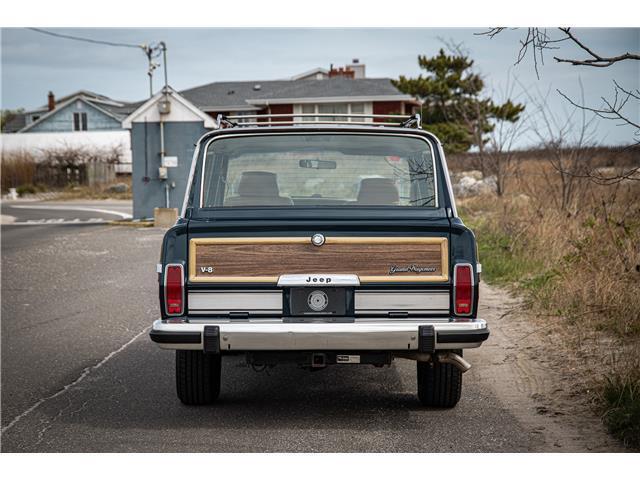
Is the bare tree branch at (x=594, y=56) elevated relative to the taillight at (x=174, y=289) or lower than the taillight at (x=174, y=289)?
elevated

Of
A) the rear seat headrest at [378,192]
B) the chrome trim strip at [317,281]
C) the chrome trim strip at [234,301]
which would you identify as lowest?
the chrome trim strip at [234,301]

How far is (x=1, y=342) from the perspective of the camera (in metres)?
8.55

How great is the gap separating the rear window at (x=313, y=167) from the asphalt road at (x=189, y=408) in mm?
1421

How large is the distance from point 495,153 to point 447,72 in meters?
19.7

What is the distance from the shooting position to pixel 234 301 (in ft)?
17.6

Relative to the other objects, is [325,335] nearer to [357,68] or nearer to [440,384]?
[440,384]

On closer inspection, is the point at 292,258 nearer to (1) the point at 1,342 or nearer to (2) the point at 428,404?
(2) the point at 428,404

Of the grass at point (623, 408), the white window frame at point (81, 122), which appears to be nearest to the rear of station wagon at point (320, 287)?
the grass at point (623, 408)

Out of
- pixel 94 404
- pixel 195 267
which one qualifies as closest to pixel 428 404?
pixel 195 267

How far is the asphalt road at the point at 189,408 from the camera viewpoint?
5184 millimetres

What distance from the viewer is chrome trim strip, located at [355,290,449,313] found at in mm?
5336

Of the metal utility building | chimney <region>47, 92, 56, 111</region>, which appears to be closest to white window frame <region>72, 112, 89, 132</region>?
chimney <region>47, 92, 56, 111</region>

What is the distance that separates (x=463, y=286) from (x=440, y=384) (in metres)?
0.90

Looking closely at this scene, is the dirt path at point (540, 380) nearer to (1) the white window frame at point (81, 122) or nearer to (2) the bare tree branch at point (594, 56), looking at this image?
(2) the bare tree branch at point (594, 56)
